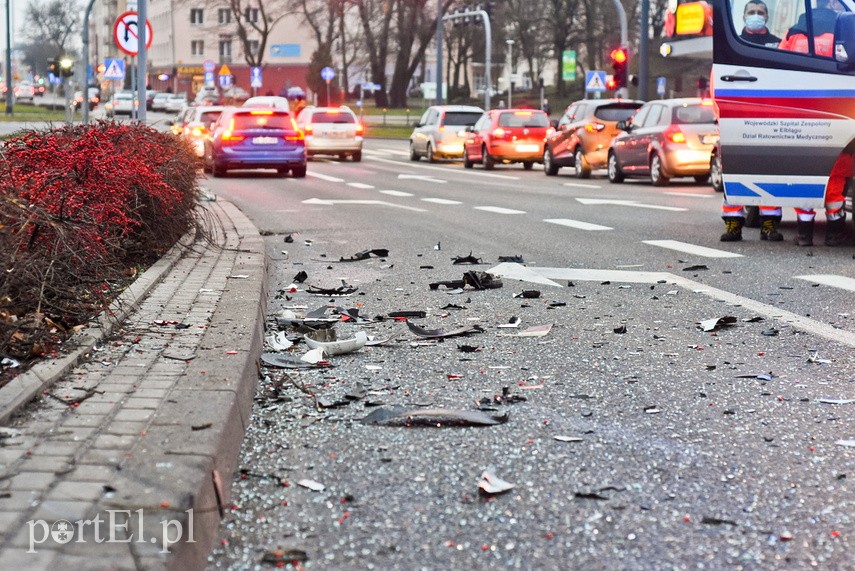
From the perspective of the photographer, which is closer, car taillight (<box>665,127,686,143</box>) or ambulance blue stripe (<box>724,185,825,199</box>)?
ambulance blue stripe (<box>724,185,825,199</box>)

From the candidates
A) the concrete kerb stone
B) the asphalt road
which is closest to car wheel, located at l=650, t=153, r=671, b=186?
the asphalt road

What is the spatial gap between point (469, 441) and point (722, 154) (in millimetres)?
8374

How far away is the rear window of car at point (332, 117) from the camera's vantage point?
1545 inches

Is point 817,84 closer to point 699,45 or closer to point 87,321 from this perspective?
point 87,321

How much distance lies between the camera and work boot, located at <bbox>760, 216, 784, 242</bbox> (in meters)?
13.6

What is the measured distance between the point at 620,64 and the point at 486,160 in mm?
6066

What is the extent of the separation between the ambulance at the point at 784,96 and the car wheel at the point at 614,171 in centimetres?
1399

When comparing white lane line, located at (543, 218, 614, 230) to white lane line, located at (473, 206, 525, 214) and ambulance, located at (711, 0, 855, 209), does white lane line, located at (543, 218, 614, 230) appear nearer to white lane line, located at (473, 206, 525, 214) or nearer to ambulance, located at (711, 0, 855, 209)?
white lane line, located at (473, 206, 525, 214)

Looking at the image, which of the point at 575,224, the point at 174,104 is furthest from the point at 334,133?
the point at 174,104

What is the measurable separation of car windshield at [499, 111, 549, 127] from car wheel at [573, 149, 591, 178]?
14.7ft

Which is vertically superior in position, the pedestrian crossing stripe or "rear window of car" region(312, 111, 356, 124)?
the pedestrian crossing stripe

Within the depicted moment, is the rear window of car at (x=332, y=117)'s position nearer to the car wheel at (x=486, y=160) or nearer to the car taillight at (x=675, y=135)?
the car wheel at (x=486, y=160)

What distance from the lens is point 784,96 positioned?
12.4 metres

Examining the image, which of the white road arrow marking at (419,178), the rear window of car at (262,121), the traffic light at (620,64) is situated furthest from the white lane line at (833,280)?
the traffic light at (620,64)
